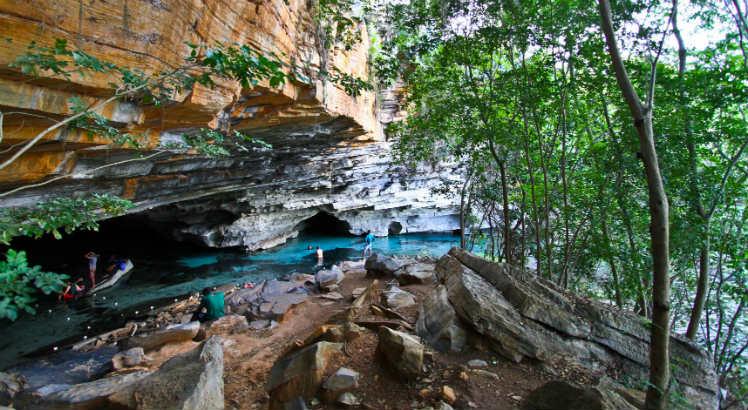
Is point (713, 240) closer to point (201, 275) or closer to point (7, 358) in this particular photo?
point (7, 358)

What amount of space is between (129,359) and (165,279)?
8.44m

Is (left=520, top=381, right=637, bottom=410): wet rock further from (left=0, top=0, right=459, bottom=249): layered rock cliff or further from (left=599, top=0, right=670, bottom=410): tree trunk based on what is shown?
(left=0, top=0, right=459, bottom=249): layered rock cliff

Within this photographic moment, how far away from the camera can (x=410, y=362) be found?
11.6ft

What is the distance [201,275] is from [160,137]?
8.95 meters

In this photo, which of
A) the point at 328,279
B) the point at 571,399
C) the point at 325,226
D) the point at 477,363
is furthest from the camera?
the point at 325,226

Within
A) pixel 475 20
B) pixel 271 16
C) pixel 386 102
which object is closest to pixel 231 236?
pixel 386 102

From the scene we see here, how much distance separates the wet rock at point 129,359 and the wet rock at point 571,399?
5.74 metres

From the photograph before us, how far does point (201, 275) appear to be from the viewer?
13680 millimetres

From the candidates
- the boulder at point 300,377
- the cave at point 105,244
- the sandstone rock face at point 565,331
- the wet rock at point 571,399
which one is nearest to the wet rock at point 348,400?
the boulder at point 300,377

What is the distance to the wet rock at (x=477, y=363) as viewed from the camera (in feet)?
12.9

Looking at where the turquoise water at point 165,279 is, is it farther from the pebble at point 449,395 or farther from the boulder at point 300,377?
the pebble at point 449,395

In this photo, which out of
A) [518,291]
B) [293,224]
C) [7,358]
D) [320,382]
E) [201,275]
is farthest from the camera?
[293,224]

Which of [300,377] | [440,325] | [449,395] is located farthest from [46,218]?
[440,325]

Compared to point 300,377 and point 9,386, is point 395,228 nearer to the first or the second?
point 9,386
